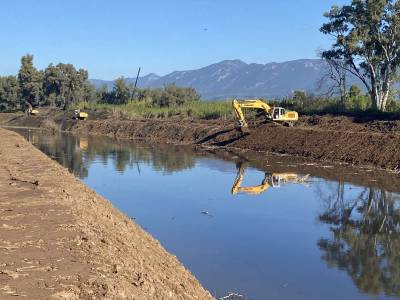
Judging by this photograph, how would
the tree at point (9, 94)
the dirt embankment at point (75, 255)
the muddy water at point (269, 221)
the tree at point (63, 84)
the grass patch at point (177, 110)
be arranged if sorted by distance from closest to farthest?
the dirt embankment at point (75, 255)
the muddy water at point (269, 221)
the grass patch at point (177, 110)
the tree at point (63, 84)
the tree at point (9, 94)

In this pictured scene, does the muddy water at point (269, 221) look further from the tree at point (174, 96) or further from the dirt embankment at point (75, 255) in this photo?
the tree at point (174, 96)

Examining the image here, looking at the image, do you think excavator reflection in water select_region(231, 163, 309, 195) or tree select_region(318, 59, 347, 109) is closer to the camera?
excavator reflection in water select_region(231, 163, 309, 195)

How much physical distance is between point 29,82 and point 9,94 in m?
4.20

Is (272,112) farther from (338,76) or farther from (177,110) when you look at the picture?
(177,110)

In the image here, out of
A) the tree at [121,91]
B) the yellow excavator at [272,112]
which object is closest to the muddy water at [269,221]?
the yellow excavator at [272,112]

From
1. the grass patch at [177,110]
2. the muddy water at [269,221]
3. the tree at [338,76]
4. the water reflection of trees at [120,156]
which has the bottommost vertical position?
the water reflection of trees at [120,156]

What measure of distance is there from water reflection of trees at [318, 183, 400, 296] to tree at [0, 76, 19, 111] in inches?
2659

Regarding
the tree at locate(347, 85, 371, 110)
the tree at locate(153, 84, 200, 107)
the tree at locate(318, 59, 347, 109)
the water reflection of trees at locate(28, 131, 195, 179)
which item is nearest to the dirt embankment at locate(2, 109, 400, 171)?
the tree at locate(347, 85, 371, 110)

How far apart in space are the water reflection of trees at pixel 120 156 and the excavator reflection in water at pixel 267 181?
476cm

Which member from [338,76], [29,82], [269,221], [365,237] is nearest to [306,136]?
[338,76]

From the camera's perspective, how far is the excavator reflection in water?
20.2 metres

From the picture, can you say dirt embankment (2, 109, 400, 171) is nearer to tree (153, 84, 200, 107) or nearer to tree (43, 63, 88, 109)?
tree (153, 84, 200, 107)

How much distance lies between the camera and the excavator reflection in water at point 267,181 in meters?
20.2

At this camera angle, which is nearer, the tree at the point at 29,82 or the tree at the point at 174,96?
the tree at the point at 174,96
